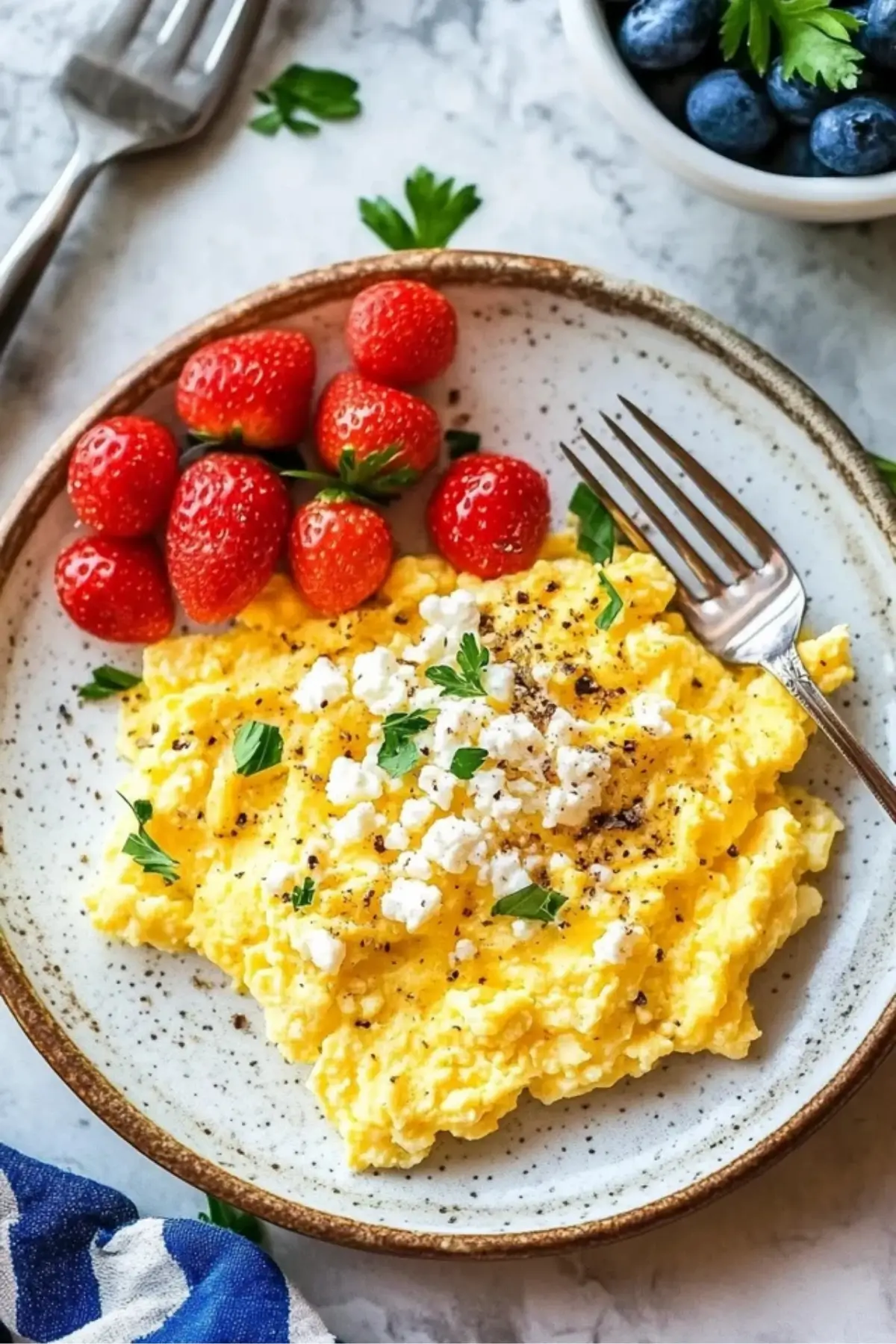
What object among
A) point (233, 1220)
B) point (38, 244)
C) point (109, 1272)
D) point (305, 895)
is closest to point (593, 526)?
point (305, 895)

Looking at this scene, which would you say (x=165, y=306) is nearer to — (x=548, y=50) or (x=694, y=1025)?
(x=548, y=50)

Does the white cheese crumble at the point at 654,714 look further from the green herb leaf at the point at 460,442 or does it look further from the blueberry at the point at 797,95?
the blueberry at the point at 797,95

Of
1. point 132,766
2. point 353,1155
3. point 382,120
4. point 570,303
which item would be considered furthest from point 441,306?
point 353,1155

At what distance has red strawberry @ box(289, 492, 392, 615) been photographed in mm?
1970

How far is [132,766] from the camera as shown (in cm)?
210

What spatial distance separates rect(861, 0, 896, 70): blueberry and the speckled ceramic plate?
399 mm

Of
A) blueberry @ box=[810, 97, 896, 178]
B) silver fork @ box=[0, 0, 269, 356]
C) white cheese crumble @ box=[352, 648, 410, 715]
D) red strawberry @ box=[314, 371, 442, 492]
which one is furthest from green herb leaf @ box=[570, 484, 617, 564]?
silver fork @ box=[0, 0, 269, 356]

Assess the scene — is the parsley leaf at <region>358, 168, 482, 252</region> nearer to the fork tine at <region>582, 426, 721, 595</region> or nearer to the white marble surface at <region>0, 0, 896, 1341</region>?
the white marble surface at <region>0, 0, 896, 1341</region>

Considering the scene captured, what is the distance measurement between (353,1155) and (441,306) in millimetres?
1185

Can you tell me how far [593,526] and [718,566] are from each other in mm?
189

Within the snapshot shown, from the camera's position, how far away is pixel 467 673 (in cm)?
196

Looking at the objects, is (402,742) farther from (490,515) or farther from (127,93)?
(127,93)

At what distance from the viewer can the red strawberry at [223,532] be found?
1.97 metres

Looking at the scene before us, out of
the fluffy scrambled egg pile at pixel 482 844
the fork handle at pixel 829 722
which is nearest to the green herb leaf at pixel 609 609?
the fluffy scrambled egg pile at pixel 482 844
